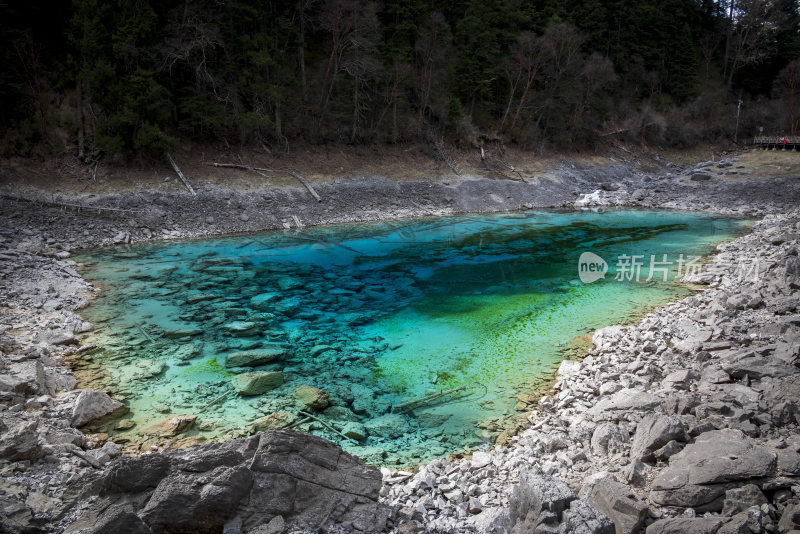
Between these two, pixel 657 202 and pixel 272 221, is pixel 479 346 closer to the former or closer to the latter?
pixel 272 221

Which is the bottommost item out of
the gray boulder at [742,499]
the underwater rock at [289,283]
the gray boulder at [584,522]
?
the underwater rock at [289,283]

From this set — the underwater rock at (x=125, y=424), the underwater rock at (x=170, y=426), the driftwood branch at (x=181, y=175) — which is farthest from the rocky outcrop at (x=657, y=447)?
the driftwood branch at (x=181, y=175)

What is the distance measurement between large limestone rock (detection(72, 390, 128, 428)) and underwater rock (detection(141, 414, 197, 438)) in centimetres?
55

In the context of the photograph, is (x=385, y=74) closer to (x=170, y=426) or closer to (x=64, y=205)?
(x=64, y=205)

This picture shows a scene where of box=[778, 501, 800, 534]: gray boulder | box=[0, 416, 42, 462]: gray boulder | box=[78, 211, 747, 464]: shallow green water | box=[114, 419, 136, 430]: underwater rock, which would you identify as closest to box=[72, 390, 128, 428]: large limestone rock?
box=[114, 419, 136, 430]: underwater rock

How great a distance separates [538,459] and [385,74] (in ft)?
84.1

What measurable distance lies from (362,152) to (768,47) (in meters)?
48.5

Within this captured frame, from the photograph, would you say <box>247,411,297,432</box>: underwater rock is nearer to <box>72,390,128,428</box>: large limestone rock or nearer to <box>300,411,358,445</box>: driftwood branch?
<box>300,411,358,445</box>: driftwood branch

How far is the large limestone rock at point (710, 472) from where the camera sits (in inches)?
125

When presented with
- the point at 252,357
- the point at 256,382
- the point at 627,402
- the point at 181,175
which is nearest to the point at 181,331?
the point at 252,357

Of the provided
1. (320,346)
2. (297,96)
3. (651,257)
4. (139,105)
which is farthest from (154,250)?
(651,257)

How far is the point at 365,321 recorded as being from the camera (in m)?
8.96

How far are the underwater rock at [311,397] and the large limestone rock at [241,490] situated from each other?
185cm

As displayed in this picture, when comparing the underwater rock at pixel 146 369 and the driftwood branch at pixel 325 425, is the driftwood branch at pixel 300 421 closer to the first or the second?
the driftwood branch at pixel 325 425
